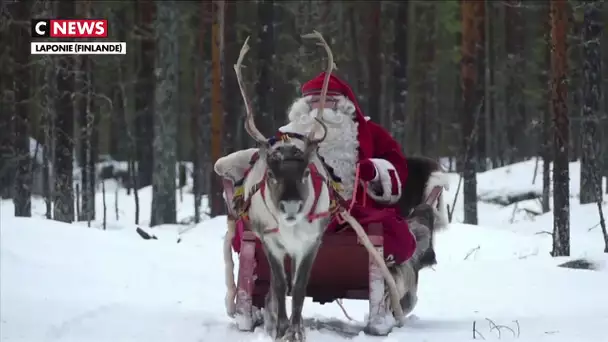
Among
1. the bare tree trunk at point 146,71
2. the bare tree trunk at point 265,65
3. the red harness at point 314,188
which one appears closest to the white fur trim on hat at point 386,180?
the red harness at point 314,188

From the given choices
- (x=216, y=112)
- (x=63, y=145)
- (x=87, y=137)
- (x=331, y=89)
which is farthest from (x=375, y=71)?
(x=331, y=89)

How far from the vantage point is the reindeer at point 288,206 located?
4.12 meters

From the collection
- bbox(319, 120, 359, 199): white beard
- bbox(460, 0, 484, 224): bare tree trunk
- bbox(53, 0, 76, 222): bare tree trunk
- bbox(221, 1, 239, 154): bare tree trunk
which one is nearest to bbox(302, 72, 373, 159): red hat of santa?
bbox(319, 120, 359, 199): white beard

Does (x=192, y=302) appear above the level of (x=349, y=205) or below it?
below

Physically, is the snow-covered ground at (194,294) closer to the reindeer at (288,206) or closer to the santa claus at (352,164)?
the reindeer at (288,206)

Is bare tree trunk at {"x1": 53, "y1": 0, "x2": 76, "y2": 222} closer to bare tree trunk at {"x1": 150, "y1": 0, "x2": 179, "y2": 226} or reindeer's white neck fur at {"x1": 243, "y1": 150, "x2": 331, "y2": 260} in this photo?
bare tree trunk at {"x1": 150, "y1": 0, "x2": 179, "y2": 226}

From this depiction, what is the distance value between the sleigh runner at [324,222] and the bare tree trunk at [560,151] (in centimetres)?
490

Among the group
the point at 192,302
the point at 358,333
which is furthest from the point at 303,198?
the point at 192,302

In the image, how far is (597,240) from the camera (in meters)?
12.1

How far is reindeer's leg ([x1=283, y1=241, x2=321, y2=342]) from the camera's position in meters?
4.57

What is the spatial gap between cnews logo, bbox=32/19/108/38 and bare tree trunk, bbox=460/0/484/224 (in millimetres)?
6552

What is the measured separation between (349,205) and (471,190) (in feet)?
32.3

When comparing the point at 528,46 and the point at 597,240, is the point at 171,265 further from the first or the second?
the point at 528,46

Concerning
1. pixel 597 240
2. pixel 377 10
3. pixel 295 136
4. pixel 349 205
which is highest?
pixel 377 10
